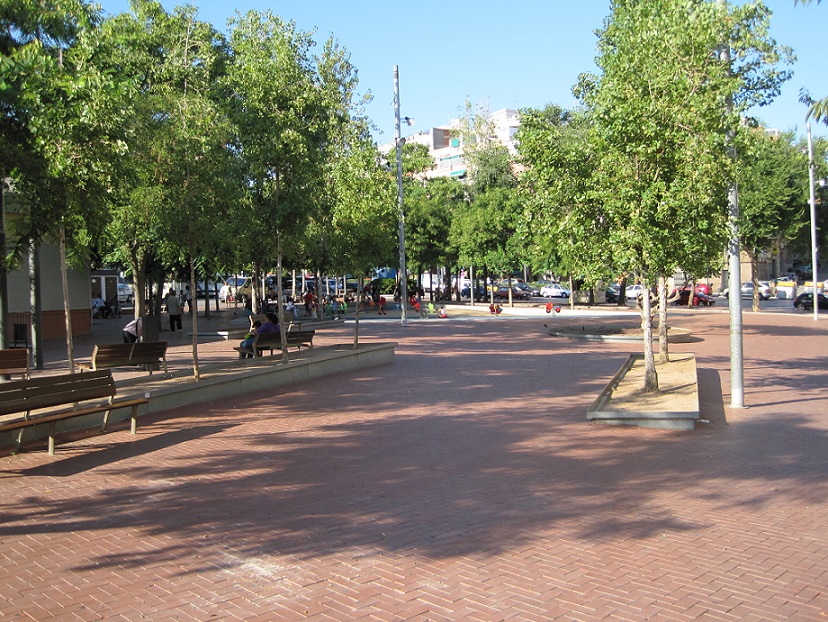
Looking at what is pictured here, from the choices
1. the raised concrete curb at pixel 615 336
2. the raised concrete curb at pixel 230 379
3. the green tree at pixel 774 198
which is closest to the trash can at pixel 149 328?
the raised concrete curb at pixel 230 379

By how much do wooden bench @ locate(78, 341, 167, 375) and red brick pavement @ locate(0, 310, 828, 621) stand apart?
7.07 ft

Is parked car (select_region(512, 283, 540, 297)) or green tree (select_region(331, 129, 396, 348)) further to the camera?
parked car (select_region(512, 283, 540, 297))

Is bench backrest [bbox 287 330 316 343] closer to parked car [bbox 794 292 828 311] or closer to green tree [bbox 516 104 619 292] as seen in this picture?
green tree [bbox 516 104 619 292]

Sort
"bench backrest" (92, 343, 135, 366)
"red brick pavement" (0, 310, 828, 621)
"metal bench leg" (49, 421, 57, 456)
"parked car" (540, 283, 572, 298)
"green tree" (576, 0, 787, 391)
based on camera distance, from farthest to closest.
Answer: "parked car" (540, 283, 572, 298) → "bench backrest" (92, 343, 135, 366) → "green tree" (576, 0, 787, 391) → "metal bench leg" (49, 421, 57, 456) → "red brick pavement" (0, 310, 828, 621)

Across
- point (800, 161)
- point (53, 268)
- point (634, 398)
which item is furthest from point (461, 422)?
point (800, 161)

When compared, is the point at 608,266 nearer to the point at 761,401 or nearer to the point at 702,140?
the point at 702,140

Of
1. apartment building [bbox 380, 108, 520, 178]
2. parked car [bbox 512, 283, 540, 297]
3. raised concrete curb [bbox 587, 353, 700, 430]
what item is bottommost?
raised concrete curb [bbox 587, 353, 700, 430]

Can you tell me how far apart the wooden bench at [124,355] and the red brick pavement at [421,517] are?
2.15 metres

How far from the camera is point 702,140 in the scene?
11352 mm

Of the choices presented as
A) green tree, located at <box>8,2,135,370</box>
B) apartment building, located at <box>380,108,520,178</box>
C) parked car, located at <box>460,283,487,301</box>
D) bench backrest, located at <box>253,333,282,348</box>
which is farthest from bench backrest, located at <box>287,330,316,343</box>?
apartment building, located at <box>380,108,520,178</box>

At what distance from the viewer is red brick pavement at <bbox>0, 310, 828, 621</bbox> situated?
484 centimetres

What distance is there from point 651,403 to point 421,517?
5.98 metres

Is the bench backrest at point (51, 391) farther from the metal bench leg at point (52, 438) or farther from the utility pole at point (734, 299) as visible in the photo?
the utility pole at point (734, 299)

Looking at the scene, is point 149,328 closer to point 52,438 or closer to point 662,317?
point 52,438
